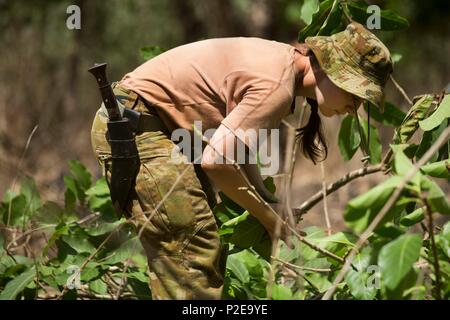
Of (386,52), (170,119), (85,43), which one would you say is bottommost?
(85,43)

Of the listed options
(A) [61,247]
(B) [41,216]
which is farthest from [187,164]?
(B) [41,216]

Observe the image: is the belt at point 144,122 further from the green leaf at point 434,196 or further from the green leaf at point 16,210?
the green leaf at point 16,210

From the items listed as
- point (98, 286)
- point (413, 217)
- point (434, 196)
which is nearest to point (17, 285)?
point (98, 286)

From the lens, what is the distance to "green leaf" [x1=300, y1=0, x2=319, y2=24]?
11.5ft

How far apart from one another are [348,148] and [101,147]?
121 centimetres

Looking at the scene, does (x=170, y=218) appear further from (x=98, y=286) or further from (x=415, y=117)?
(x=415, y=117)

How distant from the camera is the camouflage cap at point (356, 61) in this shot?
8.79ft

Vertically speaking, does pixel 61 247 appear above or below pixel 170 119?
below

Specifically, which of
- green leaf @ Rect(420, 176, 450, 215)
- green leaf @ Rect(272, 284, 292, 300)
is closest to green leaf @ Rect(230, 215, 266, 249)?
green leaf @ Rect(272, 284, 292, 300)

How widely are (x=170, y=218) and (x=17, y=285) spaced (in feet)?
2.54

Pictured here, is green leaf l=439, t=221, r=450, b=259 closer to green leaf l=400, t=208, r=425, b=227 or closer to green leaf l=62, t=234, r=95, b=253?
green leaf l=400, t=208, r=425, b=227

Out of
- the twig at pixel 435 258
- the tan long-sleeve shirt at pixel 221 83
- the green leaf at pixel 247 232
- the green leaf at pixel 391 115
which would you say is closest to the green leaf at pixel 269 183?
the green leaf at pixel 247 232

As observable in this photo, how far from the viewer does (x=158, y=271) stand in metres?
2.79
